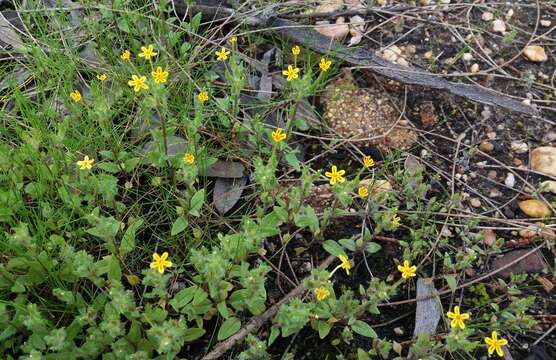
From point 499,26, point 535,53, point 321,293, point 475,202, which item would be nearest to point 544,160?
point 475,202

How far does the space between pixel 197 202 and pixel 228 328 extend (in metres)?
0.60

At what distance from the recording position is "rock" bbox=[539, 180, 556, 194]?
2.72 meters

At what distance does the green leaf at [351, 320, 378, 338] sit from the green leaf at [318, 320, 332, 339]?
105 mm

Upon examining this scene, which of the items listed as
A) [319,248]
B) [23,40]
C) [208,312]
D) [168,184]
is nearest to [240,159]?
[168,184]

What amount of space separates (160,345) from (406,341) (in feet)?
3.53

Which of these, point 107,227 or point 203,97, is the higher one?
point 203,97

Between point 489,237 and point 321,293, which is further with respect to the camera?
point 489,237

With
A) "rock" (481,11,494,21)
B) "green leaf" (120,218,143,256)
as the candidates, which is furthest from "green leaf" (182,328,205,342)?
"rock" (481,11,494,21)

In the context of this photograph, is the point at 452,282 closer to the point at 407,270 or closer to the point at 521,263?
the point at 407,270

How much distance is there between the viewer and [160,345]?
1.89m

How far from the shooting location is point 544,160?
2893 mm

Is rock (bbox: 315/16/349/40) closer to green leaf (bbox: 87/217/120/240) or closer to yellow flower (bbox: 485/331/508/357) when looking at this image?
green leaf (bbox: 87/217/120/240)

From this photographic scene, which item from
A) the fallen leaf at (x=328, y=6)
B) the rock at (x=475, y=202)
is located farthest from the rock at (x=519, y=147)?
the fallen leaf at (x=328, y=6)

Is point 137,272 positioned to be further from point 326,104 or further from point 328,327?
point 326,104
